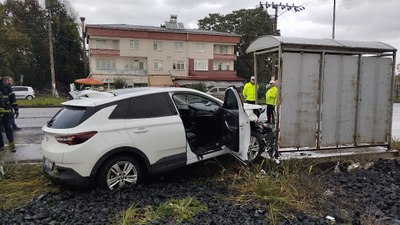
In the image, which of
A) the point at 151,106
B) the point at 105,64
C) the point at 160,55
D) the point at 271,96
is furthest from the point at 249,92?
the point at 160,55

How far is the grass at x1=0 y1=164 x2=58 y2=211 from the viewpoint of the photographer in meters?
5.04

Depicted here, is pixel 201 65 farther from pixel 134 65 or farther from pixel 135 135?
pixel 135 135

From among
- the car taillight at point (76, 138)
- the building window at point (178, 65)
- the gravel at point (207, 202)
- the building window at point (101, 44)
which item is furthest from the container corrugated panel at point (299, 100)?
the building window at point (178, 65)

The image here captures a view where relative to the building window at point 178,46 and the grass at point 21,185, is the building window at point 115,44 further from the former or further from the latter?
Answer: the grass at point 21,185

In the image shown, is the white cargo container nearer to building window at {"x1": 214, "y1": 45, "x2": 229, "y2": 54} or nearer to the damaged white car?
the damaged white car

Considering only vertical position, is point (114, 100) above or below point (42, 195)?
above

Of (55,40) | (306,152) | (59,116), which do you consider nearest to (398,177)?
(306,152)

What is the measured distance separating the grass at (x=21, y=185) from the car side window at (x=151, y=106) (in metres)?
1.71

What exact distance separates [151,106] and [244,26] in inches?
2259

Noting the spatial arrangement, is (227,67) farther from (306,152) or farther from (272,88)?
(306,152)

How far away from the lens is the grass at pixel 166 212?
414 cm

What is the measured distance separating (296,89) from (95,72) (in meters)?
46.0

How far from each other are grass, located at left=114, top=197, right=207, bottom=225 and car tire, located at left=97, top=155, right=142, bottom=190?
2.68 feet

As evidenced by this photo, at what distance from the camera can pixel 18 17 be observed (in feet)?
188
